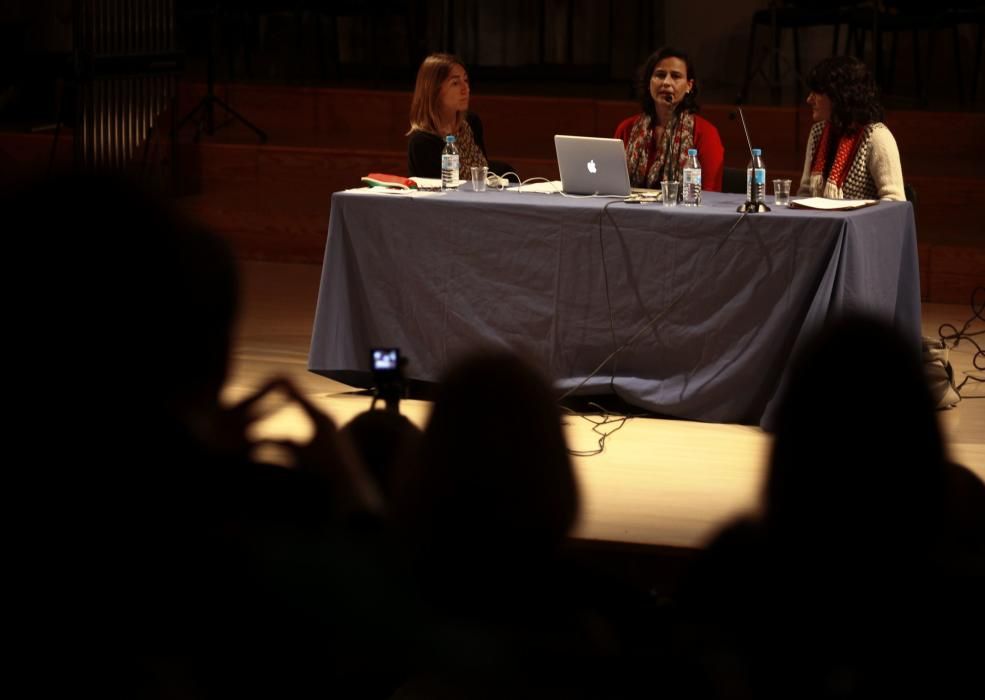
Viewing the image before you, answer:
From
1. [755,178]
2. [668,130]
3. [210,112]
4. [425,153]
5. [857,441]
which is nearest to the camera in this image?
[857,441]

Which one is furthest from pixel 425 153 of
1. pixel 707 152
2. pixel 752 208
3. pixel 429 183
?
pixel 752 208

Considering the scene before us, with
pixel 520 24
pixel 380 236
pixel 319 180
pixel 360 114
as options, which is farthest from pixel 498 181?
pixel 520 24

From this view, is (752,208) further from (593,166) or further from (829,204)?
(593,166)

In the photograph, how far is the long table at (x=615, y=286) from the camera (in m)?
4.02

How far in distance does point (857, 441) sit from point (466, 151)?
4092 millimetres

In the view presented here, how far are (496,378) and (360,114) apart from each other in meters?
7.09

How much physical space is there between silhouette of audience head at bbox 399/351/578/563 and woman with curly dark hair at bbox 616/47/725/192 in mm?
3651

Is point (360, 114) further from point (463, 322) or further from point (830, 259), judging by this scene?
point (830, 259)

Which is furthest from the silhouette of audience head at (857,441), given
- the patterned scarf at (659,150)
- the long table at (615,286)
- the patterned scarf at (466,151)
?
the patterned scarf at (466,151)

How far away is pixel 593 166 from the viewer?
4453mm

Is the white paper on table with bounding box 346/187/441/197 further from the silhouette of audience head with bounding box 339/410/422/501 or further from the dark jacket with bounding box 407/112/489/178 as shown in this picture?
the silhouette of audience head with bounding box 339/410/422/501

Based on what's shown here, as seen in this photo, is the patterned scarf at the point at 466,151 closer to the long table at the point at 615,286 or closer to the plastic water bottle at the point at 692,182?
the long table at the point at 615,286

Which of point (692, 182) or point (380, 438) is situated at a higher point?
point (692, 182)

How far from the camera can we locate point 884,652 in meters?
1.29
